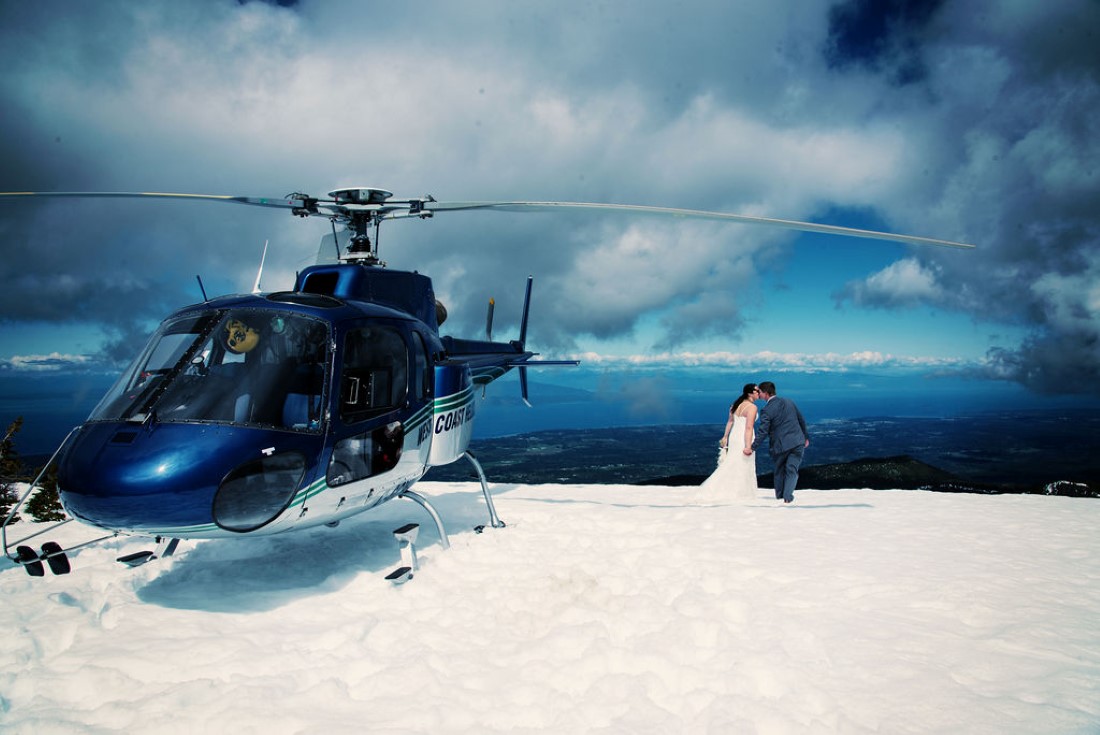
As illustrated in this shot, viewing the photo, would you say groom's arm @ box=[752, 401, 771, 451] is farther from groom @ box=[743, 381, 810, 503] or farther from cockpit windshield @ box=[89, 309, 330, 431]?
cockpit windshield @ box=[89, 309, 330, 431]

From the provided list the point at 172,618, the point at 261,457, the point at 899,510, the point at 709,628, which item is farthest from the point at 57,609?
the point at 899,510

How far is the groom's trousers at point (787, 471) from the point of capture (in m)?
10.6

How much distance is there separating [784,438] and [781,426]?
0.22 metres

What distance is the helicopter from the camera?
4.30 metres

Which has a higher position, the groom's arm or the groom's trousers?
the groom's arm

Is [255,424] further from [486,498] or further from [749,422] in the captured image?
[749,422]

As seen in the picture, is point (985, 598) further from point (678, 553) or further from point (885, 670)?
point (678, 553)

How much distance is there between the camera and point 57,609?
15.7ft

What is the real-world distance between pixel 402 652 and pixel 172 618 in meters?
2.06

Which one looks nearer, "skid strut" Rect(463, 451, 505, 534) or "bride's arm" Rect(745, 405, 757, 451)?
"skid strut" Rect(463, 451, 505, 534)

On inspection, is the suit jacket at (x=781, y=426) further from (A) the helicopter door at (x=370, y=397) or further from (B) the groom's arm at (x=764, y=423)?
(A) the helicopter door at (x=370, y=397)

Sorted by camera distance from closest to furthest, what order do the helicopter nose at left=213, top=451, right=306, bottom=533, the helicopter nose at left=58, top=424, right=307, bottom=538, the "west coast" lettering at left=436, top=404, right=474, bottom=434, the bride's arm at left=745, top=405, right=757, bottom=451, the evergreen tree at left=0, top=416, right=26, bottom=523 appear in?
the helicopter nose at left=58, top=424, right=307, bottom=538, the helicopter nose at left=213, top=451, right=306, bottom=533, the "west coast" lettering at left=436, top=404, right=474, bottom=434, the bride's arm at left=745, top=405, right=757, bottom=451, the evergreen tree at left=0, top=416, right=26, bottom=523

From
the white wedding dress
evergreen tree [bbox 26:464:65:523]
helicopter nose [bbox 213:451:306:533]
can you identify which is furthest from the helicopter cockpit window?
evergreen tree [bbox 26:464:65:523]

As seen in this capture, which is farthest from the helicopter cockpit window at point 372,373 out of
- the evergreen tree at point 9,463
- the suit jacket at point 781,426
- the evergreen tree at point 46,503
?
the evergreen tree at point 9,463
